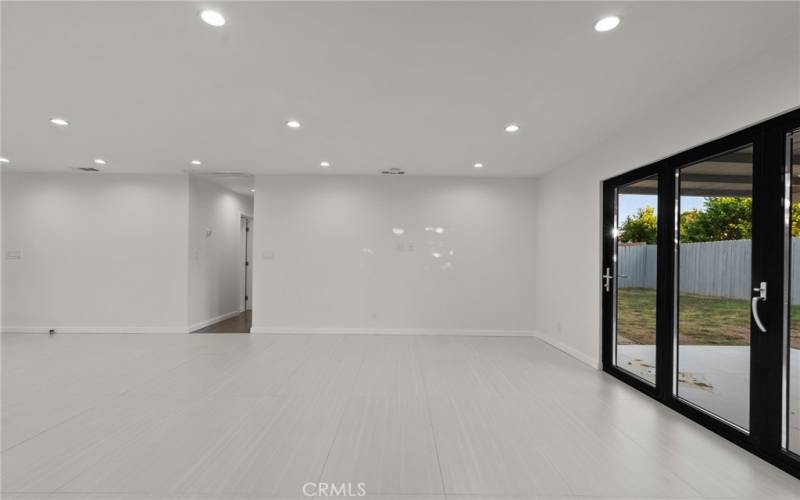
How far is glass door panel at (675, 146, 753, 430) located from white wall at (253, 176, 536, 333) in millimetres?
2862

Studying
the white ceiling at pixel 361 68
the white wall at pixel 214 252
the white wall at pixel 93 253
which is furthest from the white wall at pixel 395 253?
the white ceiling at pixel 361 68

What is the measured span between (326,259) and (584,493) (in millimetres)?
4791

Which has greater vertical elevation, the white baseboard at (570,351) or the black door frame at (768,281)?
the black door frame at (768,281)

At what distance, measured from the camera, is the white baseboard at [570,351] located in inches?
165

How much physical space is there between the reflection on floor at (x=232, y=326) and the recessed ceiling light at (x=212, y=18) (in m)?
5.13

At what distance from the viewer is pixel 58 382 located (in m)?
3.50

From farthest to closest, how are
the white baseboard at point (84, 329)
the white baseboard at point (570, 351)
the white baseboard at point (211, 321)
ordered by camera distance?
the white baseboard at point (211, 321), the white baseboard at point (84, 329), the white baseboard at point (570, 351)

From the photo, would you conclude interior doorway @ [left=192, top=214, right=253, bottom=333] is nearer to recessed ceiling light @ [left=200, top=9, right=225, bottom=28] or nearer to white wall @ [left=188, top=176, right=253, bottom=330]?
white wall @ [left=188, top=176, right=253, bottom=330]

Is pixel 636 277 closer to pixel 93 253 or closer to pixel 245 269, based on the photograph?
pixel 245 269

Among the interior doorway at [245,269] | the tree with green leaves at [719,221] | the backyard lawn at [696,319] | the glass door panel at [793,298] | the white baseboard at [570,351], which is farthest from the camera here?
the interior doorway at [245,269]

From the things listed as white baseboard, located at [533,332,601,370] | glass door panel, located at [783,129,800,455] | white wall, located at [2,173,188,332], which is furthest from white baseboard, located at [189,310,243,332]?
glass door panel, located at [783,129,800,455]

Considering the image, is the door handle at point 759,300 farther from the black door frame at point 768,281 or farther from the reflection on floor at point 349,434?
the reflection on floor at point 349,434

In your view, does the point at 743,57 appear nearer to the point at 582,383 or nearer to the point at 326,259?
the point at 582,383

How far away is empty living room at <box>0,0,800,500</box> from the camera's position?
2049mm
